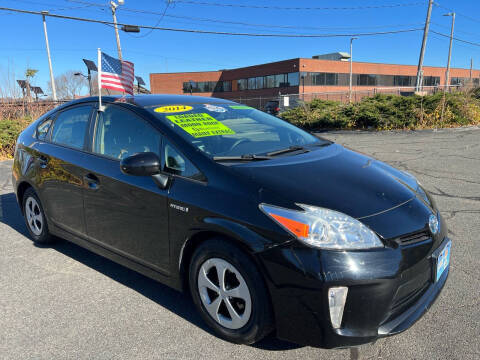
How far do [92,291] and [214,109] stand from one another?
1.92 meters

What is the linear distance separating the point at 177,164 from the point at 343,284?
1.37m

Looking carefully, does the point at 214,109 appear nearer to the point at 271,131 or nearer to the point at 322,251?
the point at 271,131

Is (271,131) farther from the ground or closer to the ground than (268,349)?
farther from the ground

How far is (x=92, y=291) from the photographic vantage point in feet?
10.6

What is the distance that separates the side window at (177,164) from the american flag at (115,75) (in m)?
1.76

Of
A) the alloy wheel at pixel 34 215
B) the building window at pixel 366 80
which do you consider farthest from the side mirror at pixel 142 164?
the building window at pixel 366 80

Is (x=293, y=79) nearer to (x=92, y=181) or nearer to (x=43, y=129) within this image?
(x=43, y=129)

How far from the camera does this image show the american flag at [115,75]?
4.07 metres

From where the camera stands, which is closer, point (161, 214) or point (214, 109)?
point (161, 214)

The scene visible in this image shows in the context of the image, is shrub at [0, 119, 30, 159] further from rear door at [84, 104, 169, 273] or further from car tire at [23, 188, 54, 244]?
rear door at [84, 104, 169, 273]

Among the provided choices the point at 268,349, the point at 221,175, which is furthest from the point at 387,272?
the point at 221,175

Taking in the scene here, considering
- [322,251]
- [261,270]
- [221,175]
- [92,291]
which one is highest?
[221,175]

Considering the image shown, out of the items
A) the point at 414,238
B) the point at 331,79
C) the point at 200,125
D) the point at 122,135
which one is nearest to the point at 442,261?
the point at 414,238

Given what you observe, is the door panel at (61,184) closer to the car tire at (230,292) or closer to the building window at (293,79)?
the car tire at (230,292)
